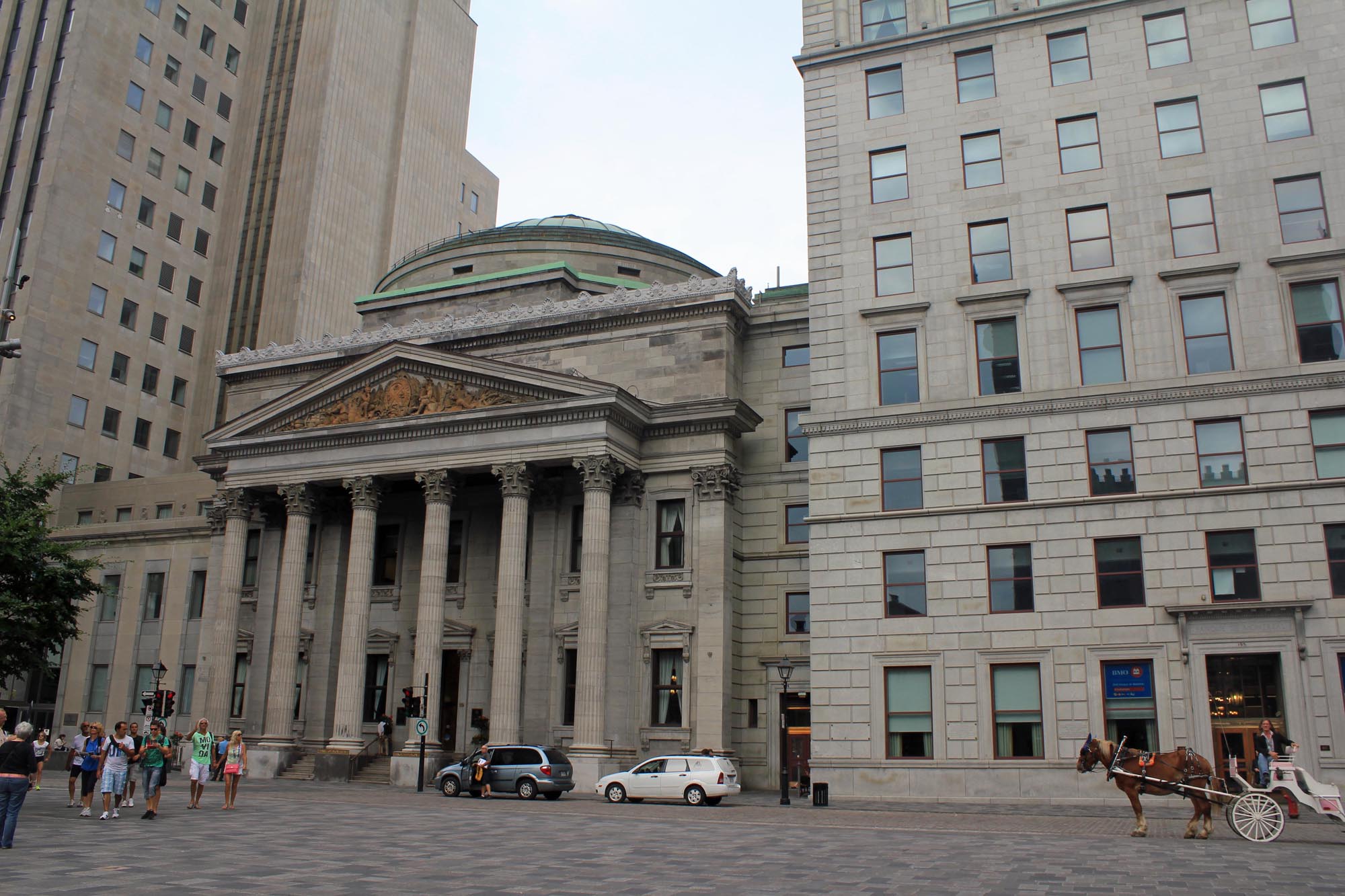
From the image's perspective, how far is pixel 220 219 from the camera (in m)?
86.3

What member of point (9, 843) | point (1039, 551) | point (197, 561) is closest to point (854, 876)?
point (9, 843)

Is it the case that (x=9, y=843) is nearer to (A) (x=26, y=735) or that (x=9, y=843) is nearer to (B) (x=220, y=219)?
(A) (x=26, y=735)

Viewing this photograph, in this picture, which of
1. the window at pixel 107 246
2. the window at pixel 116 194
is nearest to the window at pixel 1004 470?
the window at pixel 107 246

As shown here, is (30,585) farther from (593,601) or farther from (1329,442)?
(1329,442)

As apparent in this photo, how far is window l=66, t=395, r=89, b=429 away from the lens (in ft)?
230

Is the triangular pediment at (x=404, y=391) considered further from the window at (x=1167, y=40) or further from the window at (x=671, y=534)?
the window at (x=1167, y=40)

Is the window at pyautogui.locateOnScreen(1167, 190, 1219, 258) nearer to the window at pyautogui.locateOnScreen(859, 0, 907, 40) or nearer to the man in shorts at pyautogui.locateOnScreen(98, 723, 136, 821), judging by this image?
the window at pyautogui.locateOnScreen(859, 0, 907, 40)

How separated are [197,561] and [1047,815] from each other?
4384 centimetres

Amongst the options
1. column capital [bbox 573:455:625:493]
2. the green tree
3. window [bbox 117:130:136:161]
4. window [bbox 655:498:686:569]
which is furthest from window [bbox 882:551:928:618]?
window [bbox 117:130:136:161]

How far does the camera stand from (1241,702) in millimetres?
31109

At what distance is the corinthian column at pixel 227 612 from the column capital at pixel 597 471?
17.0 meters

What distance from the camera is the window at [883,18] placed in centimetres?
4091

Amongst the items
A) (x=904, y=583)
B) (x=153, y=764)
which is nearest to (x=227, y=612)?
(x=153, y=764)

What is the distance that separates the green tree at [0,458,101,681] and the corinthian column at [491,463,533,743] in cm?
1414
